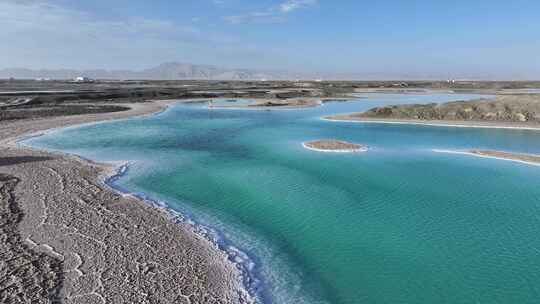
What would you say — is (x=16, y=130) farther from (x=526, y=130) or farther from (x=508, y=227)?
(x=526, y=130)

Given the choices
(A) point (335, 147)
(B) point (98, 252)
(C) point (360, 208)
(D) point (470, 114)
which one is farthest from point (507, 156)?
(B) point (98, 252)

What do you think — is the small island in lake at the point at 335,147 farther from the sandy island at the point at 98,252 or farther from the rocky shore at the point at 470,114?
the rocky shore at the point at 470,114

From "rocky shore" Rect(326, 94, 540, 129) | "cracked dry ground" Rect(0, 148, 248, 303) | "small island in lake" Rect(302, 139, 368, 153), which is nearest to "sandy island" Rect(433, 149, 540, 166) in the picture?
"small island in lake" Rect(302, 139, 368, 153)

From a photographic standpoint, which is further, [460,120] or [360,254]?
[460,120]

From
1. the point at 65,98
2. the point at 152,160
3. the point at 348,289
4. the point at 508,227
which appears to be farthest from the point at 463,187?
the point at 65,98

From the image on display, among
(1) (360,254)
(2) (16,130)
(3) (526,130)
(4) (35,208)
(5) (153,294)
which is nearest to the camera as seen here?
(5) (153,294)

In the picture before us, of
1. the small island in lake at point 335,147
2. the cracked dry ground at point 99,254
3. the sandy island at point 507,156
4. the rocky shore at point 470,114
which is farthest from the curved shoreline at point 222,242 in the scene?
the rocky shore at point 470,114

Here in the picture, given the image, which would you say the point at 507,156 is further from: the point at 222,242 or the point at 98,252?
the point at 98,252
